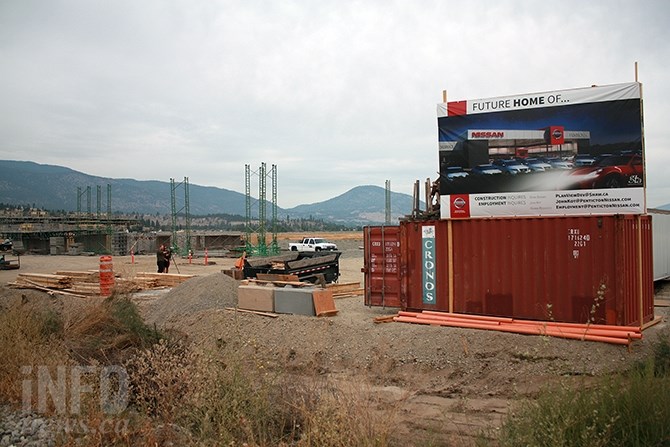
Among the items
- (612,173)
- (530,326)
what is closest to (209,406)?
(530,326)

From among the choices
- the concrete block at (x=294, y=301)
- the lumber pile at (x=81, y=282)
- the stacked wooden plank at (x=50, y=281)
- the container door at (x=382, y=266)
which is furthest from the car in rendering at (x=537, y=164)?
the stacked wooden plank at (x=50, y=281)

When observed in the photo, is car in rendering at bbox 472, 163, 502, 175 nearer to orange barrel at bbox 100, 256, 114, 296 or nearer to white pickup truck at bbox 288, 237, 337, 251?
orange barrel at bbox 100, 256, 114, 296

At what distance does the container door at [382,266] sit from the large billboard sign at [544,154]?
153 centimetres

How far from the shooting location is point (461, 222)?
12.7m

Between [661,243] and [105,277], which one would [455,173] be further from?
[105,277]

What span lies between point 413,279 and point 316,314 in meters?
2.48

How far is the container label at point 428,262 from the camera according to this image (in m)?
13.1

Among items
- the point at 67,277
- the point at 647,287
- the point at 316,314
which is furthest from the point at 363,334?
the point at 67,277

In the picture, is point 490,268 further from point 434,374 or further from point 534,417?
point 534,417

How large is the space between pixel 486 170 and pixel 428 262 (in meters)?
2.54

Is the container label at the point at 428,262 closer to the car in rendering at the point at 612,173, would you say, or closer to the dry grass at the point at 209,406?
the car in rendering at the point at 612,173

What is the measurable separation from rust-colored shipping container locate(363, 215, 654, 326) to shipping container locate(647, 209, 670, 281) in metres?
7.37

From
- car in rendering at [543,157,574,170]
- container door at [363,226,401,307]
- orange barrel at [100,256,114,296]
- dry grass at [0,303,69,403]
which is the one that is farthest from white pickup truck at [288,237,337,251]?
dry grass at [0,303,69,403]

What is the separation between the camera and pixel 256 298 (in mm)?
14484
